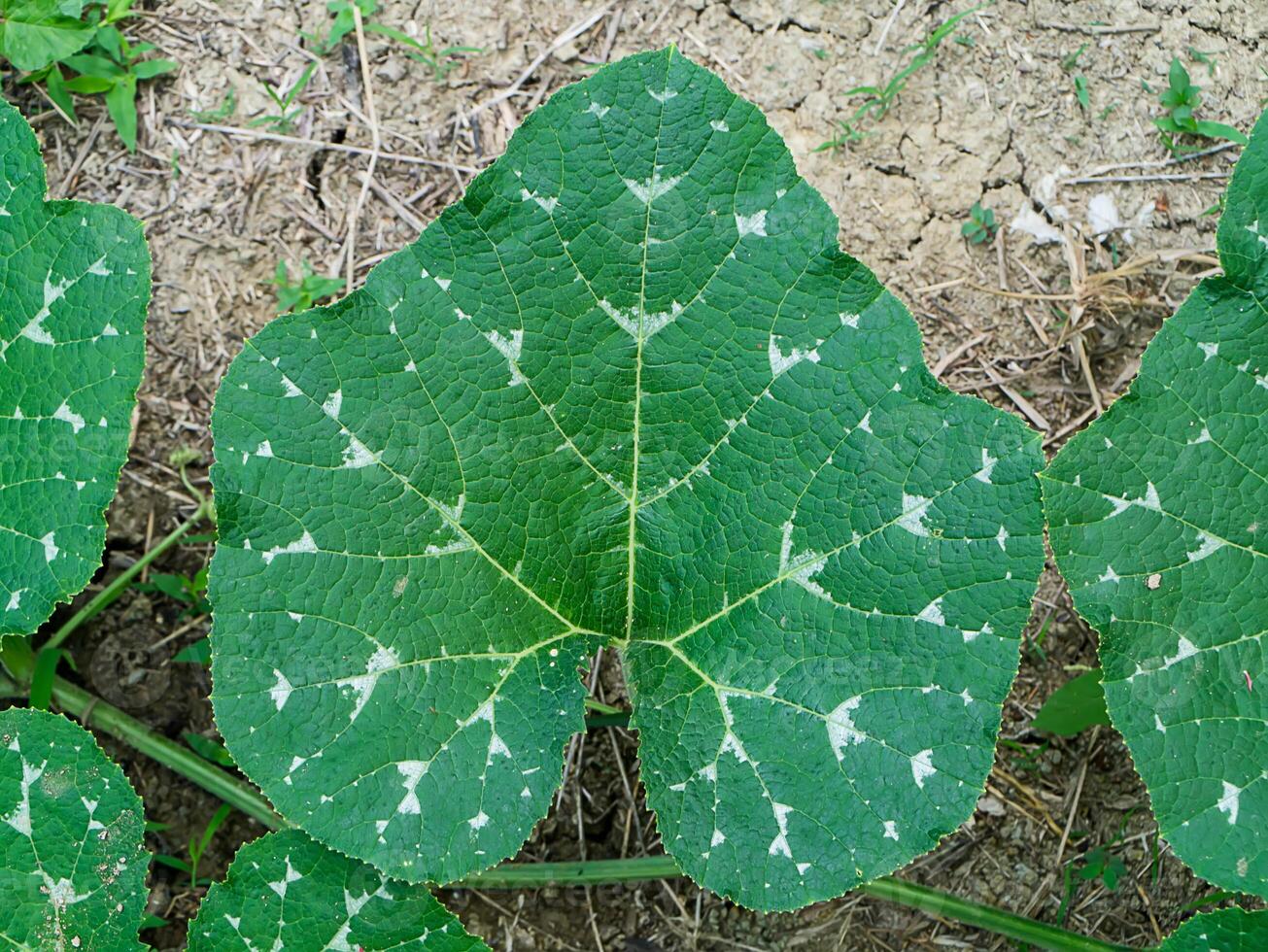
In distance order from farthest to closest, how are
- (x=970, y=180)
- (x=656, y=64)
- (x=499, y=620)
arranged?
(x=970, y=180), (x=499, y=620), (x=656, y=64)

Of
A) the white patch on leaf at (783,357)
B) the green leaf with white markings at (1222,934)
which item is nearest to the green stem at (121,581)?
the white patch on leaf at (783,357)

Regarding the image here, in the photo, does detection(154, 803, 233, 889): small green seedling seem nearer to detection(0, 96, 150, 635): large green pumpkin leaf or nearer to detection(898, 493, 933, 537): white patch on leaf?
detection(0, 96, 150, 635): large green pumpkin leaf

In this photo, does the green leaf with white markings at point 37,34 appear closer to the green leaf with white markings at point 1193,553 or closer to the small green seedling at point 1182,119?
the green leaf with white markings at point 1193,553

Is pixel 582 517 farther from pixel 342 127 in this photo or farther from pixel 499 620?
pixel 342 127

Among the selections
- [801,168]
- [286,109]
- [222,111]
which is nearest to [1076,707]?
[801,168]

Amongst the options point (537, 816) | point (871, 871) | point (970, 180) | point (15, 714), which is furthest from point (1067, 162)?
point (15, 714)

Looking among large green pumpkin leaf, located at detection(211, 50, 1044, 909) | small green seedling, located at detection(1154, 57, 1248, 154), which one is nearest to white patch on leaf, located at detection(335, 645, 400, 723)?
large green pumpkin leaf, located at detection(211, 50, 1044, 909)
